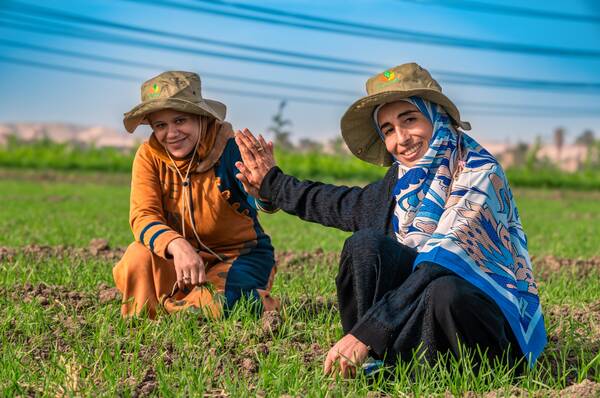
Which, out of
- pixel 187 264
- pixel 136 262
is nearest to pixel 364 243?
pixel 187 264

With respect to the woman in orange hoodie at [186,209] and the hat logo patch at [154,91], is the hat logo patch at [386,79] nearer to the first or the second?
the woman in orange hoodie at [186,209]

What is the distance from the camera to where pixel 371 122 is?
3.38m

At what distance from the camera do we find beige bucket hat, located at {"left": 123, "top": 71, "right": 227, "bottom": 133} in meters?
3.80

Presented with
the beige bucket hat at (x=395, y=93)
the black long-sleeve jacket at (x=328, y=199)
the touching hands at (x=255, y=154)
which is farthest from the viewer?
the touching hands at (x=255, y=154)

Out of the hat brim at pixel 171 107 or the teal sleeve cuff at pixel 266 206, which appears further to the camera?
the hat brim at pixel 171 107

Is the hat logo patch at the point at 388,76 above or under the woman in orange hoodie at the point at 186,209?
above

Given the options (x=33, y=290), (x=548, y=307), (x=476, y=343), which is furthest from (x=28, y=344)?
(x=548, y=307)

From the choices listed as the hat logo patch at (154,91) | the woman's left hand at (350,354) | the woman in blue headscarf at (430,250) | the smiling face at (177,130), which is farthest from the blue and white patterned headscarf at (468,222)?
the hat logo patch at (154,91)

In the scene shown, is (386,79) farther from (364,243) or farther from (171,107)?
(171,107)

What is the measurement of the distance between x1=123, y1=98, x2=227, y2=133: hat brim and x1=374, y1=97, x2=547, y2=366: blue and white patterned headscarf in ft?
3.78

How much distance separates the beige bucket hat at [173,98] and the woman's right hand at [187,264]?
63cm

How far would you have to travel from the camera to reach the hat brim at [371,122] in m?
3.04

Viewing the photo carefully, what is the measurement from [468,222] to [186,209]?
160cm

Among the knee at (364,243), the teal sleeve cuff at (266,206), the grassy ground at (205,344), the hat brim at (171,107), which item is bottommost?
the grassy ground at (205,344)
